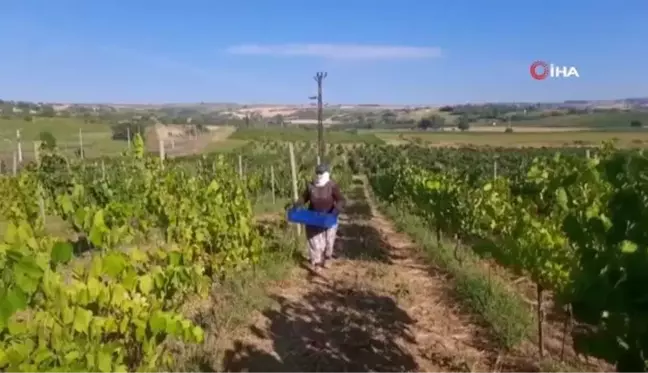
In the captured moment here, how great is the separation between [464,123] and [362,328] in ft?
292

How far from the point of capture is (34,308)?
317 cm

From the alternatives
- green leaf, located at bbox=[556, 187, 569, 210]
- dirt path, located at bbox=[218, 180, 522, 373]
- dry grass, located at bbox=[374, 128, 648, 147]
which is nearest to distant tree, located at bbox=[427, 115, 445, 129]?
dry grass, located at bbox=[374, 128, 648, 147]

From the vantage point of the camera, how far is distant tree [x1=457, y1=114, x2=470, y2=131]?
302 feet

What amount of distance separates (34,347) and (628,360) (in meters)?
2.35

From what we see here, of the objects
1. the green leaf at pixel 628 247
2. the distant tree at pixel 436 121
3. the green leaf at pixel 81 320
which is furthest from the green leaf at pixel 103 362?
the distant tree at pixel 436 121

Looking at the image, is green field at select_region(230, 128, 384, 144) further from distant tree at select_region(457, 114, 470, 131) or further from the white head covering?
the white head covering

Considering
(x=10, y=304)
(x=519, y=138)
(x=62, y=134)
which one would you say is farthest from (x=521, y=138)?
(x=10, y=304)

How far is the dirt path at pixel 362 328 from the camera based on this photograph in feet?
17.3

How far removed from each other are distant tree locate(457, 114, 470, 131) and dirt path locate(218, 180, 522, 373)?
280ft

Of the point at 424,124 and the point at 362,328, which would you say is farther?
the point at 424,124

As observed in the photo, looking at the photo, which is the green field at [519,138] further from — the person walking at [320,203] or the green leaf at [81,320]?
the green leaf at [81,320]

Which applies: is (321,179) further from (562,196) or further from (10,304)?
(10,304)

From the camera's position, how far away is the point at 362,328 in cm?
606

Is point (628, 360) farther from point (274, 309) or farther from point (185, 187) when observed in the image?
point (185, 187)
